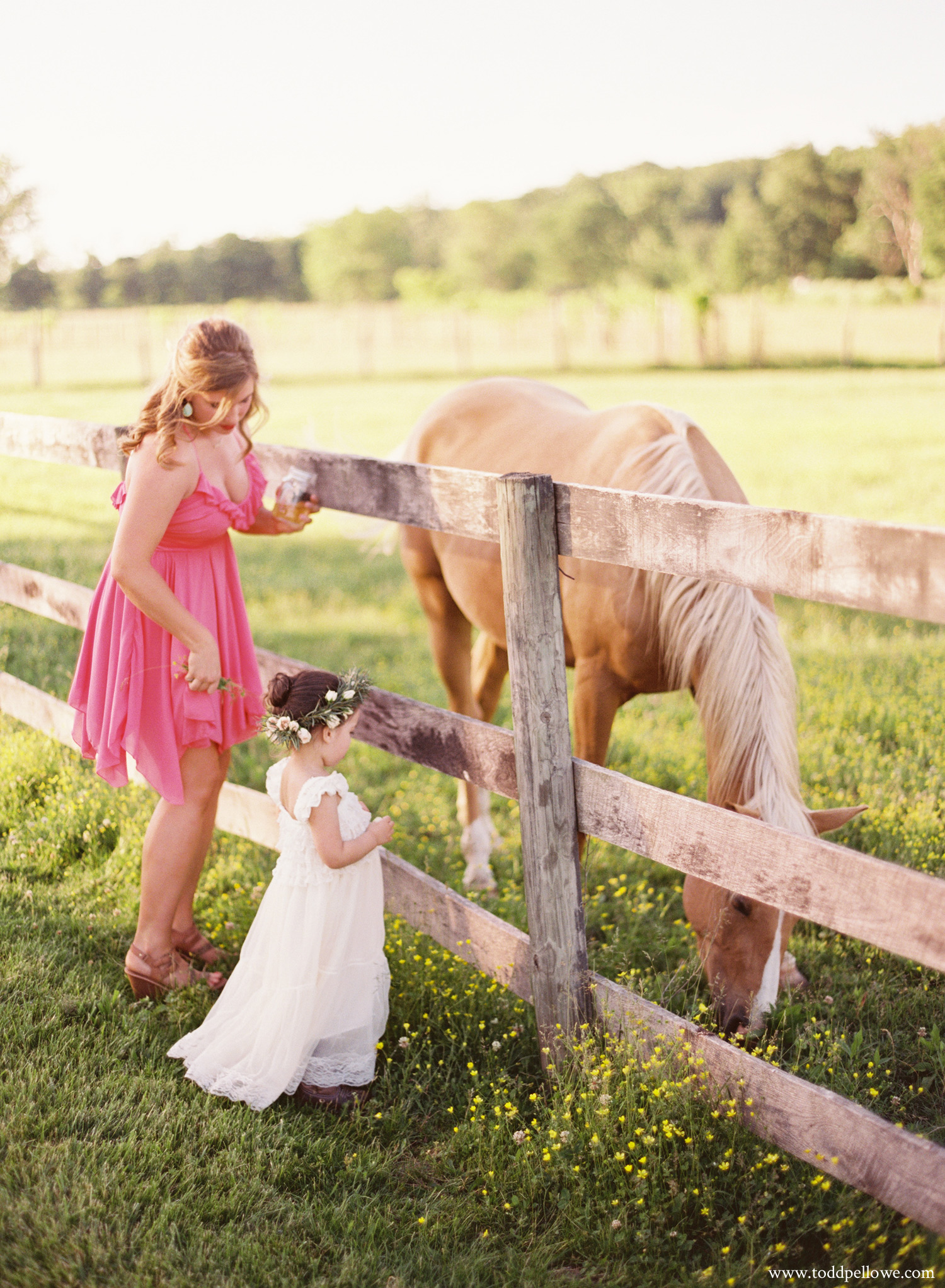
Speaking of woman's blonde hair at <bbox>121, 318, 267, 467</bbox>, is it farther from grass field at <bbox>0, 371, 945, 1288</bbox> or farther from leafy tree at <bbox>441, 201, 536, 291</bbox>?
leafy tree at <bbox>441, 201, 536, 291</bbox>

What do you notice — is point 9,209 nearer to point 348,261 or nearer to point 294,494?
point 294,494

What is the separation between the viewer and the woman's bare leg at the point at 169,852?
3.05 metres

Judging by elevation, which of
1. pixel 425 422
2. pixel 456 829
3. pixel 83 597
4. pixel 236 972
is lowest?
pixel 456 829

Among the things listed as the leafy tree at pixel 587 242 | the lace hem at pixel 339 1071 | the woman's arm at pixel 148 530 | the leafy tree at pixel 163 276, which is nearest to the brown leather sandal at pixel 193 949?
the lace hem at pixel 339 1071

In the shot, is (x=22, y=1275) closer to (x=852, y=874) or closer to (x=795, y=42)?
(x=852, y=874)

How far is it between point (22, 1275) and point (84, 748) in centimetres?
151

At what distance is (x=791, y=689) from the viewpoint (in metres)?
2.86

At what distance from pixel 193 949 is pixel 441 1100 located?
3.49 ft

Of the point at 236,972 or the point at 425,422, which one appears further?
the point at 425,422

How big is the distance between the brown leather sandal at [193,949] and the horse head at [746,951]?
1.58 meters

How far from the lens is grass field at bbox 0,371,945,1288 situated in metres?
→ 2.12

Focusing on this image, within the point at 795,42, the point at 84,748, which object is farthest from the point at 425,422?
the point at 795,42

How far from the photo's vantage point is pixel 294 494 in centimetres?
318

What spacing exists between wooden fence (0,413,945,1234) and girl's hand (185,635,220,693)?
1.50 ft
